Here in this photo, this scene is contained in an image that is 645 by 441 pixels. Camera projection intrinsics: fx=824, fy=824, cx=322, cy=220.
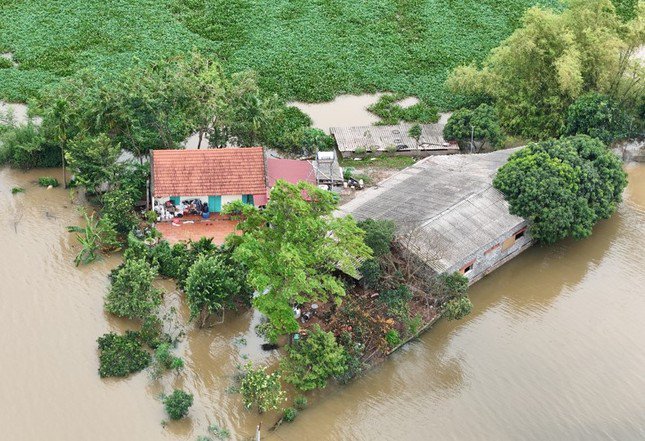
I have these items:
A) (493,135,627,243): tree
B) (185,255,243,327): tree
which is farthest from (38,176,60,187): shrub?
(493,135,627,243): tree

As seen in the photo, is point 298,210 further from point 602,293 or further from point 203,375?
point 602,293

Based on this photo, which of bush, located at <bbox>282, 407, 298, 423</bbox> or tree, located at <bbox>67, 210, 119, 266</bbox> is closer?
bush, located at <bbox>282, 407, 298, 423</bbox>

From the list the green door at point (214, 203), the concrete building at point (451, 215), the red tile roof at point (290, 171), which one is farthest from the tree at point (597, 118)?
the green door at point (214, 203)

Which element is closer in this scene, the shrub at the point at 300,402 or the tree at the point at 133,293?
the shrub at the point at 300,402

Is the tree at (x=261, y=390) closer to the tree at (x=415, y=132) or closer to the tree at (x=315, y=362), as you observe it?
the tree at (x=315, y=362)

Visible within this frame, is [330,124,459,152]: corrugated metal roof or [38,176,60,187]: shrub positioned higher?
[330,124,459,152]: corrugated metal roof

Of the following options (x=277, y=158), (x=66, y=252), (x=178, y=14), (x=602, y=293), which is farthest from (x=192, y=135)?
(x=602, y=293)

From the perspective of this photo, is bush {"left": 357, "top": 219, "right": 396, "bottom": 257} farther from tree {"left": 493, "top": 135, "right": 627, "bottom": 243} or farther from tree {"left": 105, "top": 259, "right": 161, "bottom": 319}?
tree {"left": 105, "top": 259, "right": 161, "bottom": 319}

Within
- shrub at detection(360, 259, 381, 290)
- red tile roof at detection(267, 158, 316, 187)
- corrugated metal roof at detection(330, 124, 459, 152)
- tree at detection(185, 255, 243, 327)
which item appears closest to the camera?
tree at detection(185, 255, 243, 327)
